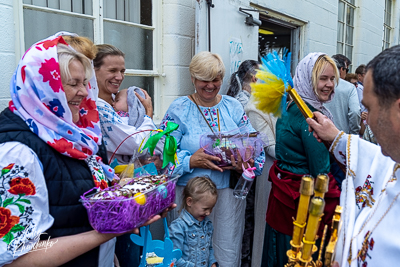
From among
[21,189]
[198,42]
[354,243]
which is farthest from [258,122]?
[21,189]

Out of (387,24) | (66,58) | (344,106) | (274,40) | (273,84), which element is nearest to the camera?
(66,58)

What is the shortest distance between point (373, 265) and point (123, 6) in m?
2.88

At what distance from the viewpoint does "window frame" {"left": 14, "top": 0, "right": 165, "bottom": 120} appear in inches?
90.7

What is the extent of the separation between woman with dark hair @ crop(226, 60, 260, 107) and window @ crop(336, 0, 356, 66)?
4.70m

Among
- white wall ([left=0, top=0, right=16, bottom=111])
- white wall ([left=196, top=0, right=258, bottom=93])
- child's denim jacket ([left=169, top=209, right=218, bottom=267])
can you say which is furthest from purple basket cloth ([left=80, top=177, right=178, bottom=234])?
white wall ([left=196, top=0, right=258, bottom=93])

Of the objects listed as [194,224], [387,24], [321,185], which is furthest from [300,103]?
[387,24]

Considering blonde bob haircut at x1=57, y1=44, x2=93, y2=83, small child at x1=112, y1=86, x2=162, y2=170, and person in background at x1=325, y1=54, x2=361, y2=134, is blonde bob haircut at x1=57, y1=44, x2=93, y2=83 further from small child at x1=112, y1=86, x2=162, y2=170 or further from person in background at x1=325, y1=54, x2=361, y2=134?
person in background at x1=325, y1=54, x2=361, y2=134

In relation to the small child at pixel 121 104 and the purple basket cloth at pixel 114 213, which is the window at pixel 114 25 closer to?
the small child at pixel 121 104

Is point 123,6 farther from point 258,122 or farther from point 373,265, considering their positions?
point 373,265

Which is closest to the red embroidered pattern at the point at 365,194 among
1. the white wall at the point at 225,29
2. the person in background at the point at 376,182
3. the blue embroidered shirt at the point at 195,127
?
the person in background at the point at 376,182

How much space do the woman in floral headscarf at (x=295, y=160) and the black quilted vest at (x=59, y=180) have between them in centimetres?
136

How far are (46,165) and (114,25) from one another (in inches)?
83.8

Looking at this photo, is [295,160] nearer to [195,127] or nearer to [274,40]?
[195,127]

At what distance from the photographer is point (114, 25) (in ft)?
10.1
